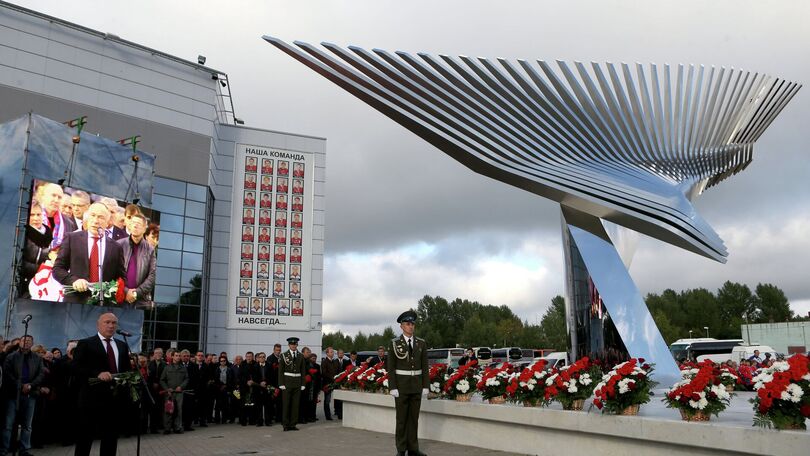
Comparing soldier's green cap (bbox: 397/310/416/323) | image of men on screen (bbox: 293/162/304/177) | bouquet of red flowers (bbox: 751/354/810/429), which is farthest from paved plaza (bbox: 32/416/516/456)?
image of men on screen (bbox: 293/162/304/177)

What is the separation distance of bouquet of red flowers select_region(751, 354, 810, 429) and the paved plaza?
3371 millimetres

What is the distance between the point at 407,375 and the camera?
27.2 ft

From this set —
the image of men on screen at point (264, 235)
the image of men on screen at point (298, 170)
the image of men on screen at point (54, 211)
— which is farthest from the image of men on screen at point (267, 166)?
the image of men on screen at point (54, 211)

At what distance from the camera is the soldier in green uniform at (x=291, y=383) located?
1201 cm

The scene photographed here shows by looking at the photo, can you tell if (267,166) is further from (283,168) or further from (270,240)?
(270,240)

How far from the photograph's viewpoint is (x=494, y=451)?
26.5 ft

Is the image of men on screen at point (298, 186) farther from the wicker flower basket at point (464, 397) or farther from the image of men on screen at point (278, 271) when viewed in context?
the wicker flower basket at point (464, 397)

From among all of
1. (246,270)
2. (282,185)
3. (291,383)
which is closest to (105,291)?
(291,383)

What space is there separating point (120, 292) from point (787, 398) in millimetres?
19550

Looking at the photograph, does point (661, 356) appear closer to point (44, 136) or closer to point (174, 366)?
point (174, 366)

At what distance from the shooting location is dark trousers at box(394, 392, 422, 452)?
309 inches

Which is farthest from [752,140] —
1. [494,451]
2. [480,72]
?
[494,451]

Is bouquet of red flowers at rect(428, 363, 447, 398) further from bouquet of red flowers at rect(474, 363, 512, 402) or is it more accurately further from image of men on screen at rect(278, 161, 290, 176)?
image of men on screen at rect(278, 161, 290, 176)

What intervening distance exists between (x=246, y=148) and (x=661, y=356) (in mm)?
25864
